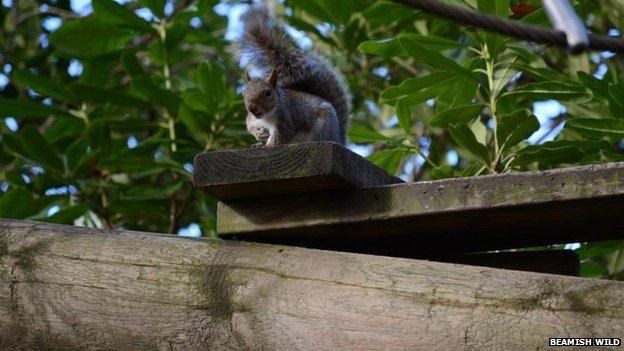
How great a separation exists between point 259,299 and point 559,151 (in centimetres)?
110

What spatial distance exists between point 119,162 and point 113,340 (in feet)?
5.86

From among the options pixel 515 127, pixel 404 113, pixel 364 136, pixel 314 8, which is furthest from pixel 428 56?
pixel 314 8

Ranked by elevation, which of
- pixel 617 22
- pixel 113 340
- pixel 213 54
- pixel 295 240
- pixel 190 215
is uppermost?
pixel 213 54

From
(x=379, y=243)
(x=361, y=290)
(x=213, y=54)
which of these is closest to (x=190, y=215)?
(x=213, y=54)

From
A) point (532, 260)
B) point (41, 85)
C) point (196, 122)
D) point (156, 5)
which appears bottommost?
point (532, 260)

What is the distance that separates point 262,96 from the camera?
3.04 m

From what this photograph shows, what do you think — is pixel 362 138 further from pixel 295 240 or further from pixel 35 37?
pixel 35 37

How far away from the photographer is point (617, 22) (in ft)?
11.0

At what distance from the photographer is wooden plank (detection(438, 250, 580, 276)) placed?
211cm

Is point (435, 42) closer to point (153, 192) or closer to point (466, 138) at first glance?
point (466, 138)

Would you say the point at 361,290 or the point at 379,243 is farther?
the point at 379,243

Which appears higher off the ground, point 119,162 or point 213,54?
point 213,54

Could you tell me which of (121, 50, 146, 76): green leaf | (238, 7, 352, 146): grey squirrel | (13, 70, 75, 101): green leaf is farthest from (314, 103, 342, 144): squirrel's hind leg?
(13, 70, 75, 101): green leaf

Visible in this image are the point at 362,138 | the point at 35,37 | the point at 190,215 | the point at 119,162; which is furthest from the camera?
the point at 35,37
